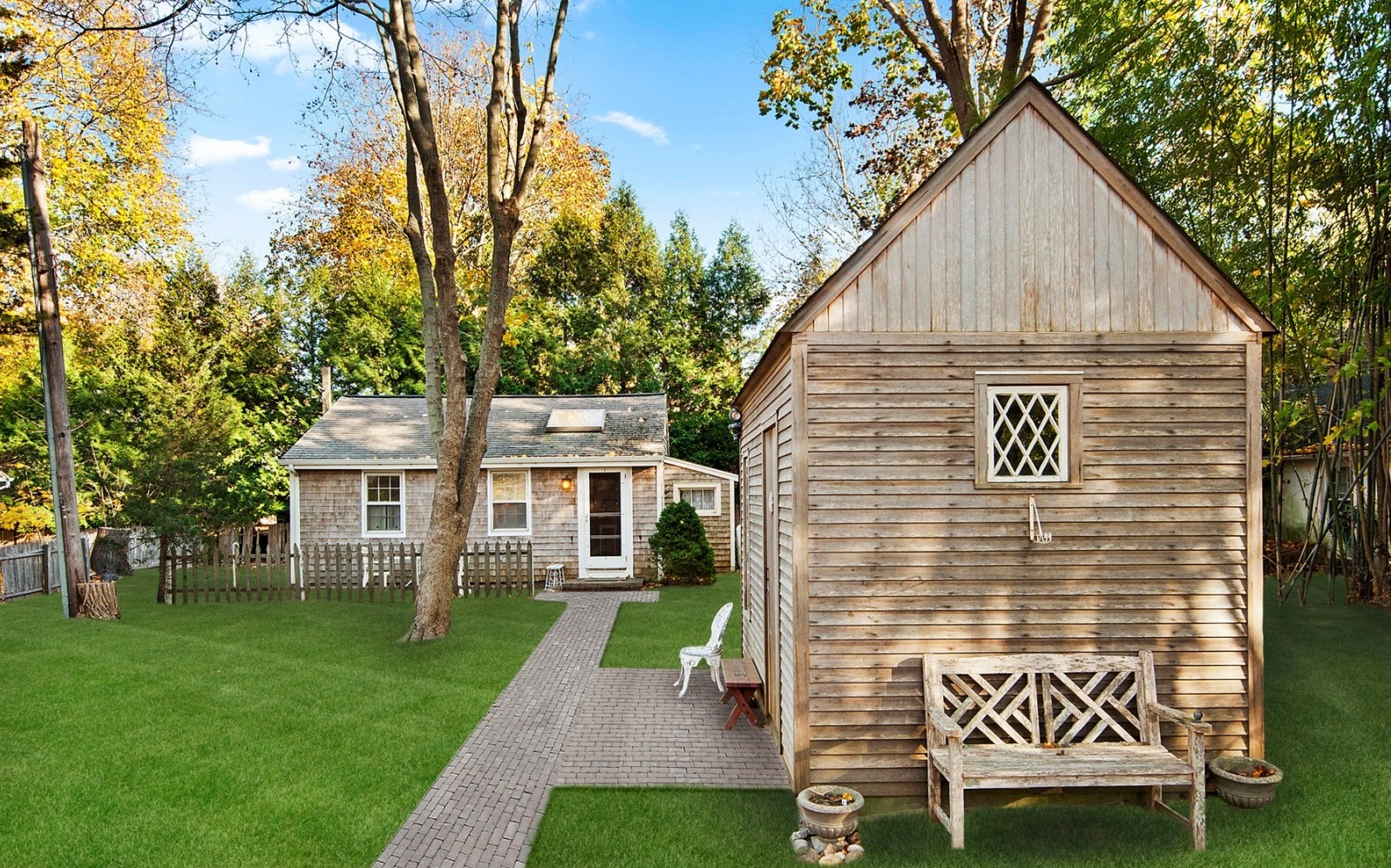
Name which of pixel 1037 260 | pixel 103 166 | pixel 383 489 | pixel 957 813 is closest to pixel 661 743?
pixel 957 813

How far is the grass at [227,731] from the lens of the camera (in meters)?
5.36

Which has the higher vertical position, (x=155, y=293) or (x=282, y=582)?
(x=155, y=293)

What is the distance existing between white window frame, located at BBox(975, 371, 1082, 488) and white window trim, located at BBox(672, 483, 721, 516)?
1339 centimetres

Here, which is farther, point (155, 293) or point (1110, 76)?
point (155, 293)

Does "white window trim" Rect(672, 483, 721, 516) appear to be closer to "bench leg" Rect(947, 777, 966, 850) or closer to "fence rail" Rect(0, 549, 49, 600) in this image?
"fence rail" Rect(0, 549, 49, 600)

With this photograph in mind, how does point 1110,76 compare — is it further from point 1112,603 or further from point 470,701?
point 470,701

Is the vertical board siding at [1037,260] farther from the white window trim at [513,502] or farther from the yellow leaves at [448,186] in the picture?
the yellow leaves at [448,186]

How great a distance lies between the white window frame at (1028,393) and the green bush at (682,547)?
39.0ft

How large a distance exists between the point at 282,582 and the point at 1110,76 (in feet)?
54.7

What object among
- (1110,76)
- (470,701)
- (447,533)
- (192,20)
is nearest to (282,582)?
(447,533)

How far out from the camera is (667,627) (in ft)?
42.7

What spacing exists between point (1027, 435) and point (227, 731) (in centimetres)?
770

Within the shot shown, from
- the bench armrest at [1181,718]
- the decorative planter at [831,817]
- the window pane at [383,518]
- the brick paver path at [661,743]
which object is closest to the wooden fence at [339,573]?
the window pane at [383,518]

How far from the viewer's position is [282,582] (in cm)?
1531
